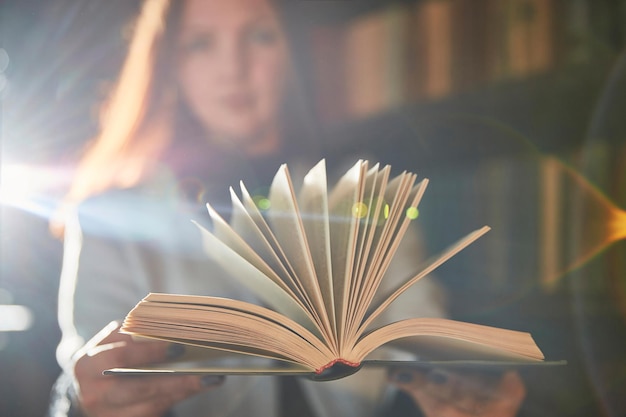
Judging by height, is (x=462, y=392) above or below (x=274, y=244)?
below

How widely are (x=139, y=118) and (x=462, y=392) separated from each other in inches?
31.2

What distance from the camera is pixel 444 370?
0.57 metres

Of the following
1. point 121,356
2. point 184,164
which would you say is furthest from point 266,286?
point 184,164

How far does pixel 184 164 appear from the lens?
1.05 m

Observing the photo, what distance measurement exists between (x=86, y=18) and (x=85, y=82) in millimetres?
124

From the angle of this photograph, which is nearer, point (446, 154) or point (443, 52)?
point (443, 52)

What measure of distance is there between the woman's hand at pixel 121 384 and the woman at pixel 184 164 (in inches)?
13.7

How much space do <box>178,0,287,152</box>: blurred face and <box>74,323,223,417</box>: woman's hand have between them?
0.58 m

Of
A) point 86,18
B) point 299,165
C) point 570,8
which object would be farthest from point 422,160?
point 86,18

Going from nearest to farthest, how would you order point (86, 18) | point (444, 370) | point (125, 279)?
point (444, 370) → point (125, 279) → point (86, 18)

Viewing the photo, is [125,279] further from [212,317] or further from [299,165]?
[212,317]

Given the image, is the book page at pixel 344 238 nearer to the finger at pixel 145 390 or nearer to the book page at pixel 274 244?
the book page at pixel 274 244

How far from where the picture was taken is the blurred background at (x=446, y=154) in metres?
1.01

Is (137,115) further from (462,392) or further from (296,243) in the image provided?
(462,392)
